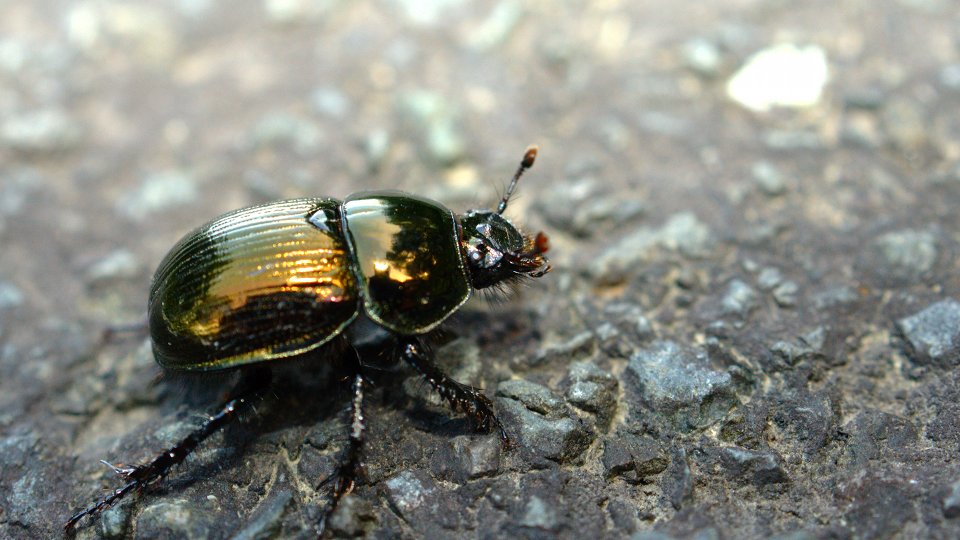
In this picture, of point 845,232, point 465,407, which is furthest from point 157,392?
point 845,232

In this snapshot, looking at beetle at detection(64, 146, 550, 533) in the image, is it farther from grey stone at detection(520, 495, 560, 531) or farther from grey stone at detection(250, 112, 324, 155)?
grey stone at detection(250, 112, 324, 155)

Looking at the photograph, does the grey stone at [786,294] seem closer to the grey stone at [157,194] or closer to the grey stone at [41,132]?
the grey stone at [157,194]

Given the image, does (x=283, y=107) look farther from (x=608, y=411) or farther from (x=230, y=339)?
(x=608, y=411)

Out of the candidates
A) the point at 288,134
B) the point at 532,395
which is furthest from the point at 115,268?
the point at 532,395

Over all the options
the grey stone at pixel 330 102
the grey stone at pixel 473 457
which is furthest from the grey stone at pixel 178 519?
the grey stone at pixel 330 102

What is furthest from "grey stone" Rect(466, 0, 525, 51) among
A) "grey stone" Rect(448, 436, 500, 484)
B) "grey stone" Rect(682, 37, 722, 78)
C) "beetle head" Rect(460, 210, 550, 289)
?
"grey stone" Rect(448, 436, 500, 484)

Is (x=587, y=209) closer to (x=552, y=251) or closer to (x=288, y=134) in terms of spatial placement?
(x=552, y=251)
